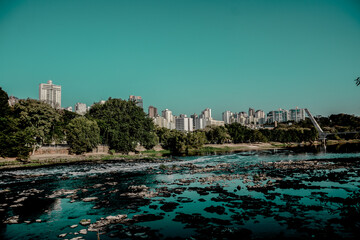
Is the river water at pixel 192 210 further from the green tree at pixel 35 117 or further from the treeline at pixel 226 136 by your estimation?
the treeline at pixel 226 136

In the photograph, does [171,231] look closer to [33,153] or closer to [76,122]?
[33,153]

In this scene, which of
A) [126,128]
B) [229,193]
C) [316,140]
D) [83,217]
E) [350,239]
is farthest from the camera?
[316,140]

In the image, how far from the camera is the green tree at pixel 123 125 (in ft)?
280

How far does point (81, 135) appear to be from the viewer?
73.8 metres

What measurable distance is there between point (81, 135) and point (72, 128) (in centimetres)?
427

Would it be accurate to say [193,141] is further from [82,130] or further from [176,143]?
[82,130]

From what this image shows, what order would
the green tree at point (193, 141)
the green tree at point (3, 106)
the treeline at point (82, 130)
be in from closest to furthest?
the treeline at point (82, 130) < the green tree at point (3, 106) < the green tree at point (193, 141)

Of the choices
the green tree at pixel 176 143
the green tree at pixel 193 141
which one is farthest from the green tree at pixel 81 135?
the green tree at pixel 193 141

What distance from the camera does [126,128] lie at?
283 ft

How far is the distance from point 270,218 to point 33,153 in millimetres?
69163

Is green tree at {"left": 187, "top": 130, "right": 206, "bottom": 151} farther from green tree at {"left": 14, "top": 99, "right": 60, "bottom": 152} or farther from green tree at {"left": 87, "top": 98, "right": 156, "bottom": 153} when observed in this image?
green tree at {"left": 14, "top": 99, "right": 60, "bottom": 152}

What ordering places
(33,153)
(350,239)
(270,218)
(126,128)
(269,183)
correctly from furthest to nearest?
(126,128)
(33,153)
(269,183)
(270,218)
(350,239)

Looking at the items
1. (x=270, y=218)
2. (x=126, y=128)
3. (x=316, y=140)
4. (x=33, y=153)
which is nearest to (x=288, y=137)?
(x=316, y=140)

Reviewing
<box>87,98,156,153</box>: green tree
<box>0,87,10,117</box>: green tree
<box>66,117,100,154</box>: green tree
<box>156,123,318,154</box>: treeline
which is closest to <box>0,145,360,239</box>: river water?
<box>66,117,100,154</box>: green tree
